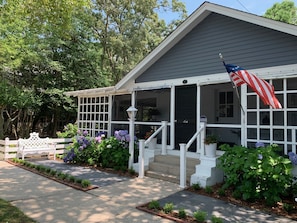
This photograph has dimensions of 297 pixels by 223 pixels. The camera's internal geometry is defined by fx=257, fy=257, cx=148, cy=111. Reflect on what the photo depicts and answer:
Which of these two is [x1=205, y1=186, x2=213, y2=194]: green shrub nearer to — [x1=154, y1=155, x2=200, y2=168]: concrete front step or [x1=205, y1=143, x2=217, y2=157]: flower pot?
[x1=205, y1=143, x2=217, y2=157]: flower pot

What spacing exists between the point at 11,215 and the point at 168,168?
13.9 feet

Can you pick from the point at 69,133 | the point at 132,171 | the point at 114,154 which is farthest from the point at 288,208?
the point at 69,133

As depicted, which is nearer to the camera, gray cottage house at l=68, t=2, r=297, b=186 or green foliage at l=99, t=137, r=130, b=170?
gray cottage house at l=68, t=2, r=297, b=186

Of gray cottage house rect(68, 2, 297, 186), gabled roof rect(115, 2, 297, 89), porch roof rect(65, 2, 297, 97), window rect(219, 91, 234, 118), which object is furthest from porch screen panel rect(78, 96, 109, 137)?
window rect(219, 91, 234, 118)

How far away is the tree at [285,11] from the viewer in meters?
24.1

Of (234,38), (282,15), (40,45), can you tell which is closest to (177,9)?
(282,15)

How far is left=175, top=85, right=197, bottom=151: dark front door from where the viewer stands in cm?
825

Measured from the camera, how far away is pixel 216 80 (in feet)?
24.2

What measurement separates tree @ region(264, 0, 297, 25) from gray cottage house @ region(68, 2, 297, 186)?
18805 mm

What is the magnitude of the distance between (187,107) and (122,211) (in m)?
4.52

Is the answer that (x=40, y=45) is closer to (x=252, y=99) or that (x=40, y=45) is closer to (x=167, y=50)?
(x=167, y=50)

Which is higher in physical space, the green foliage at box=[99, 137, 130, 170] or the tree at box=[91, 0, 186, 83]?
the tree at box=[91, 0, 186, 83]

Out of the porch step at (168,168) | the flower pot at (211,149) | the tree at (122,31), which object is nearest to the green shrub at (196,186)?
the porch step at (168,168)

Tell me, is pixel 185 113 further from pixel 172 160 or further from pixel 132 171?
pixel 132 171
